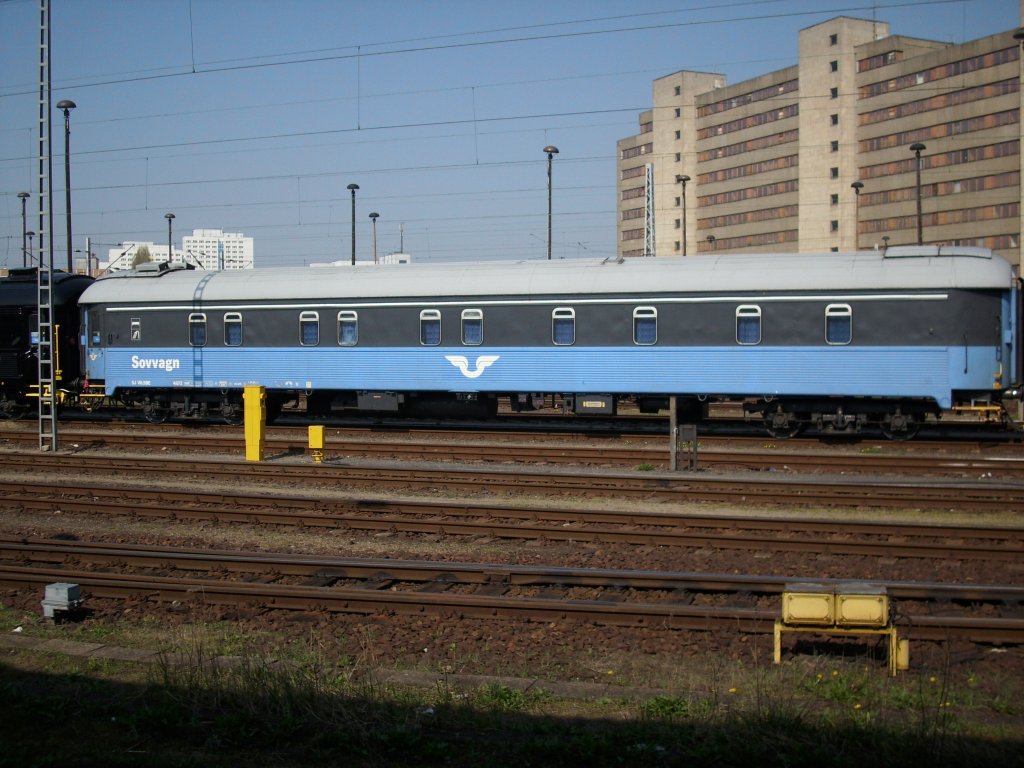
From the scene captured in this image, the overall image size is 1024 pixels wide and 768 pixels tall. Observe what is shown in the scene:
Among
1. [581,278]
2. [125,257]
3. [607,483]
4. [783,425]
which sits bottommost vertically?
[607,483]

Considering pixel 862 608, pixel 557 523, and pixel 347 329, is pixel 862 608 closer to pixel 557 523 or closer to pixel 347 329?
pixel 557 523

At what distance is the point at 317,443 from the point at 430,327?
15.9 ft

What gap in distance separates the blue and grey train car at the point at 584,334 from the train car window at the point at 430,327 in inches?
1.3

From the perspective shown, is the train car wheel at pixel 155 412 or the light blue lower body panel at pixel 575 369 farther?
the train car wheel at pixel 155 412

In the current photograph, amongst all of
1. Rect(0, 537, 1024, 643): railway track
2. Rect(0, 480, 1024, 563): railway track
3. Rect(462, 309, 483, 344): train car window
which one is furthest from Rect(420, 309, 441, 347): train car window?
Rect(0, 537, 1024, 643): railway track

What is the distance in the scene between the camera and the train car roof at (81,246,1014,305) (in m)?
19.2

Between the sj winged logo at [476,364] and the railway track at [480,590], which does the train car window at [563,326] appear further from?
the railway track at [480,590]

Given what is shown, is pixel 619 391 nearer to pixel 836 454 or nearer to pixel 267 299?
pixel 836 454

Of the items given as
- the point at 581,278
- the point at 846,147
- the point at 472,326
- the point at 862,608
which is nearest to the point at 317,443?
the point at 472,326

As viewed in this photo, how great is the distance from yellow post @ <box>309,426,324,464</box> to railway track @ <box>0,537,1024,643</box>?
7716mm

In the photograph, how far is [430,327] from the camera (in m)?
22.7

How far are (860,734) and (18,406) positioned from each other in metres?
27.4

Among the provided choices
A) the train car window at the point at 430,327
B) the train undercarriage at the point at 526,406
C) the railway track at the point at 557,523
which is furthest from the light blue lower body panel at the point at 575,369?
the railway track at the point at 557,523

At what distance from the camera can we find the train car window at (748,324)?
2027 cm
